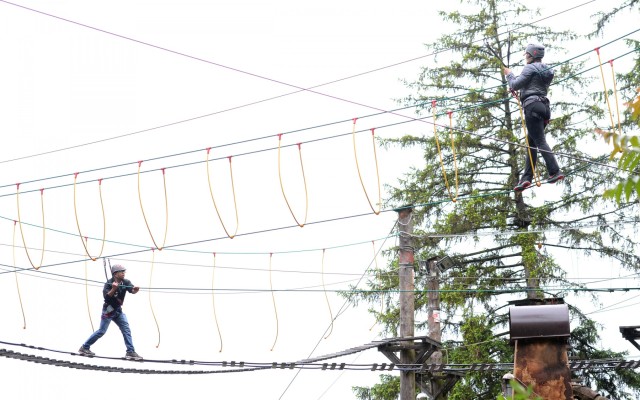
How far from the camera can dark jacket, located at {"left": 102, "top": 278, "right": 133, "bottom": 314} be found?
13984mm

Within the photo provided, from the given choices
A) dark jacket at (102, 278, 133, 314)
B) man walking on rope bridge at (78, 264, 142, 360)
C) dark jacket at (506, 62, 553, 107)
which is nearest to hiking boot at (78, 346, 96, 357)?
man walking on rope bridge at (78, 264, 142, 360)

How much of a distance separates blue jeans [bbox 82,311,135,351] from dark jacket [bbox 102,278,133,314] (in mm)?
68

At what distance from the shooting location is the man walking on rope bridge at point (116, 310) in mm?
13906

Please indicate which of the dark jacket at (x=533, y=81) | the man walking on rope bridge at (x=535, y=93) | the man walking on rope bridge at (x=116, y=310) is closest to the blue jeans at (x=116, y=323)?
the man walking on rope bridge at (x=116, y=310)

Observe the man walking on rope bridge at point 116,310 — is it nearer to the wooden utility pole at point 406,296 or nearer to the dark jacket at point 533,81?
the wooden utility pole at point 406,296

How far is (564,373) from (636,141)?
290 inches

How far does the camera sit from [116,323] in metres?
14.4

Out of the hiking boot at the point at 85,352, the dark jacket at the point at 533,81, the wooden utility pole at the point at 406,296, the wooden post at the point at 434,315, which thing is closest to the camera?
the dark jacket at the point at 533,81

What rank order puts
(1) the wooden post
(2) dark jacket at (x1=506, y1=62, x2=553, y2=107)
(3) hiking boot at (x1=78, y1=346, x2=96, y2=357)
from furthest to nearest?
(1) the wooden post, (3) hiking boot at (x1=78, y1=346, x2=96, y2=357), (2) dark jacket at (x1=506, y1=62, x2=553, y2=107)

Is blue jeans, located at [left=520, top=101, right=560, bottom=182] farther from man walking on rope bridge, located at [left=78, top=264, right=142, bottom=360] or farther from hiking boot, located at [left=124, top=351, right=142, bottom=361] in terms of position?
hiking boot, located at [left=124, top=351, right=142, bottom=361]

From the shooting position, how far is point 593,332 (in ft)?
74.8

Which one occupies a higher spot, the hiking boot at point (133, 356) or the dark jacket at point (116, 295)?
the dark jacket at point (116, 295)

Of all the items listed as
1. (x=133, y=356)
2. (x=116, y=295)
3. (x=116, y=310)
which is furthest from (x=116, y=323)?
(x=133, y=356)

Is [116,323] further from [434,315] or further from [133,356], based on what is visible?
[434,315]
